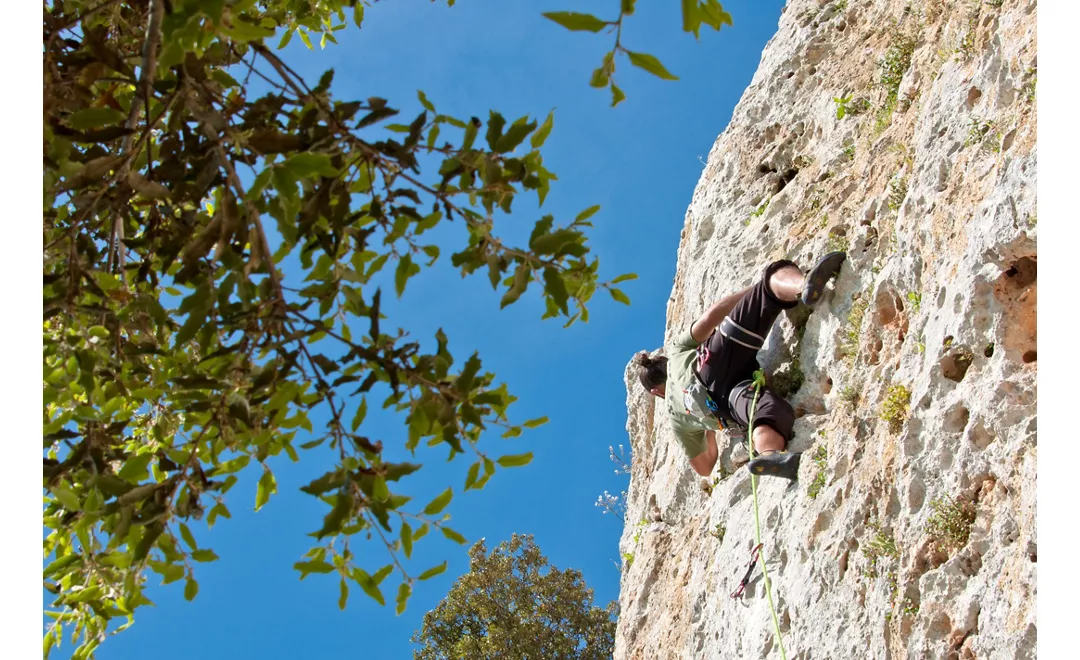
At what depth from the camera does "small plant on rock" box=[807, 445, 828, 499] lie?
18.4 ft

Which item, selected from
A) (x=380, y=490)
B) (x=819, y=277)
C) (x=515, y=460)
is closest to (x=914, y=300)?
(x=819, y=277)

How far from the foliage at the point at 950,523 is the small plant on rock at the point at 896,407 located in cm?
61

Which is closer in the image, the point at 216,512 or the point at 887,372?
the point at 216,512

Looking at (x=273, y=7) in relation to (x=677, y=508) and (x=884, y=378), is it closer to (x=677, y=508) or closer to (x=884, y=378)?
(x=884, y=378)

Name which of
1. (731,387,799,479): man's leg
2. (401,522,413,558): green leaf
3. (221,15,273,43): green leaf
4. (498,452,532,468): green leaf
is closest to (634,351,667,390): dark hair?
(731,387,799,479): man's leg

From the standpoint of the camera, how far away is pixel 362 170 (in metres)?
2.69

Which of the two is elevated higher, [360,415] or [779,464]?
[779,464]

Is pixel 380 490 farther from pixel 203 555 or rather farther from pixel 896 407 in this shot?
pixel 896 407

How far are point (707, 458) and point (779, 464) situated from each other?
5.36 ft

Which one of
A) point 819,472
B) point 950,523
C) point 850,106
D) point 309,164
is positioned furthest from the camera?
point 850,106

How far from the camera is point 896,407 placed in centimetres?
507

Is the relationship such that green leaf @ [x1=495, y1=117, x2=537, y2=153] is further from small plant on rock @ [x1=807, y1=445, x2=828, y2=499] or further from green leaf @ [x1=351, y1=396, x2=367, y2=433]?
small plant on rock @ [x1=807, y1=445, x2=828, y2=499]

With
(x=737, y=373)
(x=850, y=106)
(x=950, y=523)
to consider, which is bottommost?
(x=950, y=523)

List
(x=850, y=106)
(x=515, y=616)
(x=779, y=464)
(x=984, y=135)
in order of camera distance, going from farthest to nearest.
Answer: (x=515, y=616), (x=850, y=106), (x=779, y=464), (x=984, y=135)
